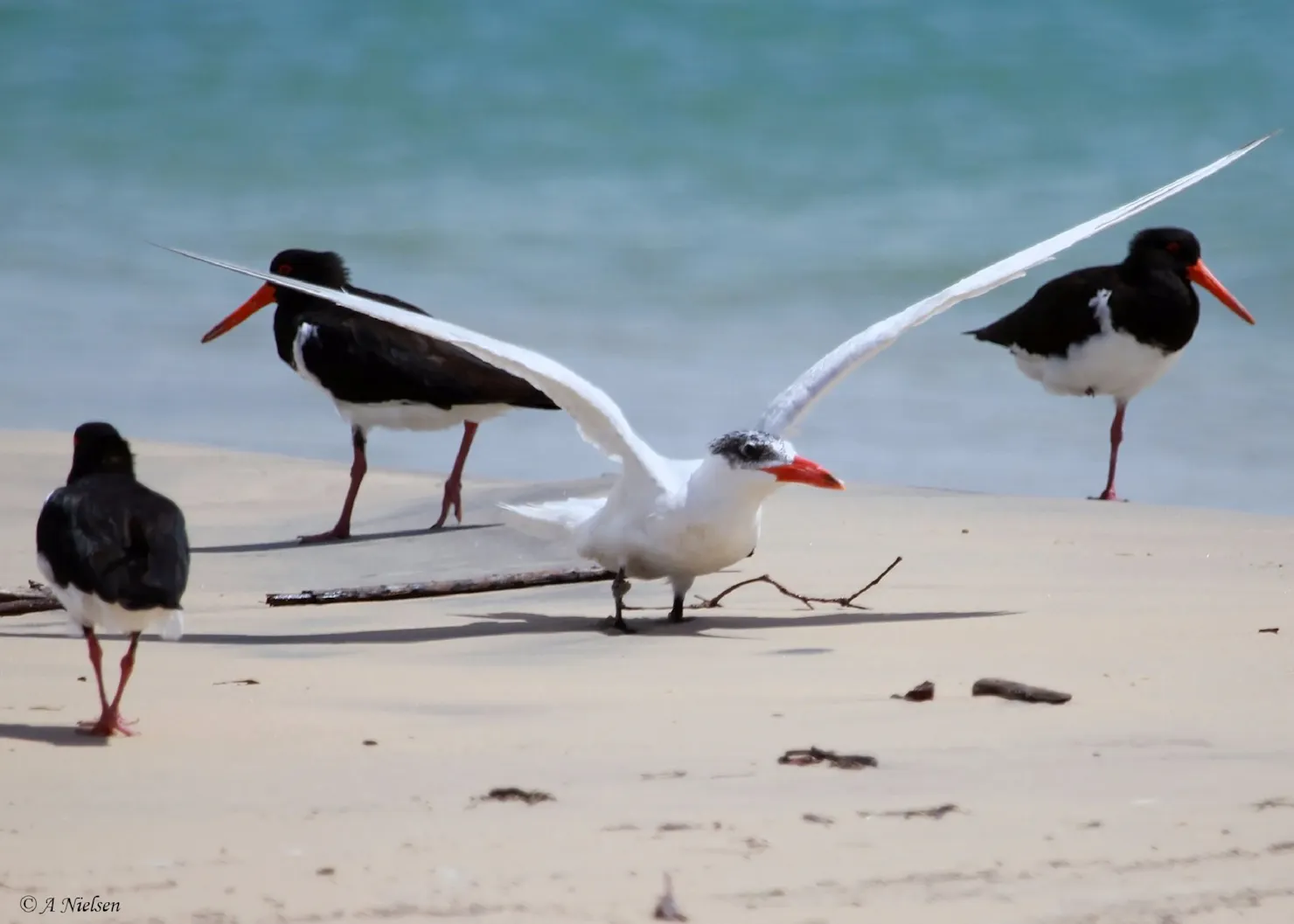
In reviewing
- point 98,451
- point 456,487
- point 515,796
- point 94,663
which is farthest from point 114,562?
point 456,487

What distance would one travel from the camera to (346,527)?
33.2ft

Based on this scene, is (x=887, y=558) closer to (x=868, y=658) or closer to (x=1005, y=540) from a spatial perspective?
(x=1005, y=540)

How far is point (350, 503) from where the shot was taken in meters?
10.2

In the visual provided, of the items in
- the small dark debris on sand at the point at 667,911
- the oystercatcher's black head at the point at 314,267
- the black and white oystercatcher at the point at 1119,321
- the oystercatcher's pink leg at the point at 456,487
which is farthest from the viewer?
the black and white oystercatcher at the point at 1119,321

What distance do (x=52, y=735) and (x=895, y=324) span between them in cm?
360

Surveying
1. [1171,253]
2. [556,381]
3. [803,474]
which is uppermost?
[1171,253]

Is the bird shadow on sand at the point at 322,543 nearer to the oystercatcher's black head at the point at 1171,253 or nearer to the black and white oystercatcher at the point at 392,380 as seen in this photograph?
the black and white oystercatcher at the point at 392,380

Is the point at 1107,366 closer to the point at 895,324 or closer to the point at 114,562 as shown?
the point at 895,324

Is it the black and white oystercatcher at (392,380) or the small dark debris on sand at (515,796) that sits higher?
the black and white oystercatcher at (392,380)

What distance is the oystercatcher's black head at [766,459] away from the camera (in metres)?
6.36

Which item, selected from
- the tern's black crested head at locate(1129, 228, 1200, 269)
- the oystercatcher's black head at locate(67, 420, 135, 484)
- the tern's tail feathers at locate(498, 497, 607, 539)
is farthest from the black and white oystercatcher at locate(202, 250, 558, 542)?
the tern's black crested head at locate(1129, 228, 1200, 269)

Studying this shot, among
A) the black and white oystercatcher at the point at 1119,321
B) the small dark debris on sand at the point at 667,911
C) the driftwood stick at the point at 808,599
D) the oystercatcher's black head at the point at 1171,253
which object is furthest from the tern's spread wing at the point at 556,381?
the oystercatcher's black head at the point at 1171,253

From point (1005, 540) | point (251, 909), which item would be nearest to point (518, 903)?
point (251, 909)

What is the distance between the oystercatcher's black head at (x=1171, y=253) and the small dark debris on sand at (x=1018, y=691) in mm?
7476
